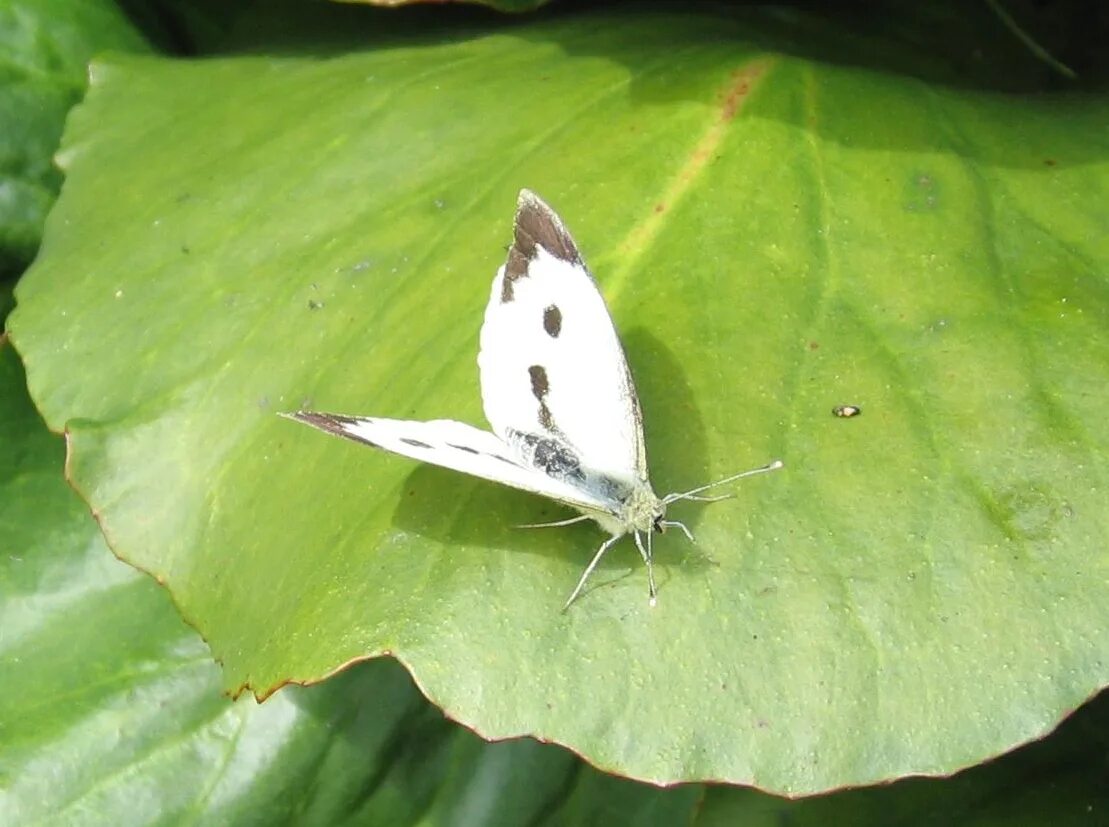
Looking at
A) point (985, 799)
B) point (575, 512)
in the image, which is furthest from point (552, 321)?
point (985, 799)

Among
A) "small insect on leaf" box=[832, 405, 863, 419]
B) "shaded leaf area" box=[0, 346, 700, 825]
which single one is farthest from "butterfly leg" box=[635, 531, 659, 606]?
"shaded leaf area" box=[0, 346, 700, 825]

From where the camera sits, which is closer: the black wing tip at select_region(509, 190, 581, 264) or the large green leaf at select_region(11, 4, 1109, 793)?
the large green leaf at select_region(11, 4, 1109, 793)

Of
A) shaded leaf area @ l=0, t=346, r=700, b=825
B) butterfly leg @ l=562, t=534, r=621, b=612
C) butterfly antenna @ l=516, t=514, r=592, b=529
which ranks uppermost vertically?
butterfly antenna @ l=516, t=514, r=592, b=529

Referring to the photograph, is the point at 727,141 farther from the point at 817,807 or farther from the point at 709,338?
the point at 817,807

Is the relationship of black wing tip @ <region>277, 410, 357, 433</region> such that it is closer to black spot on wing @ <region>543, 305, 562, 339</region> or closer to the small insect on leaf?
black spot on wing @ <region>543, 305, 562, 339</region>

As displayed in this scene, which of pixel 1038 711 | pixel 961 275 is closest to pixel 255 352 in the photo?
pixel 961 275

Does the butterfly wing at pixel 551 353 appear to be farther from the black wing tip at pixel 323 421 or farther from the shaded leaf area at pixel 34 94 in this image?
the shaded leaf area at pixel 34 94

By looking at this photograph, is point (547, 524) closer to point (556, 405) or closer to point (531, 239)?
point (556, 405)
